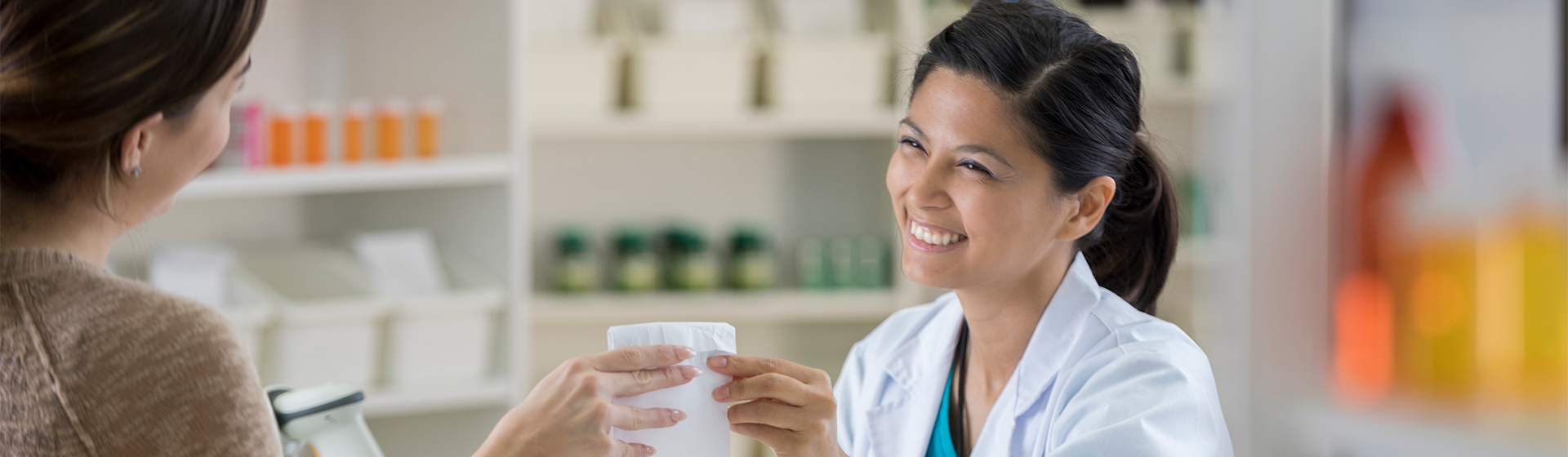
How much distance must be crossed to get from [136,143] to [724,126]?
1.62m

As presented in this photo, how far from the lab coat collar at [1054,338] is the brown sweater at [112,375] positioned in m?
0.61

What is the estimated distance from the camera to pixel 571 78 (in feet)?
7.29

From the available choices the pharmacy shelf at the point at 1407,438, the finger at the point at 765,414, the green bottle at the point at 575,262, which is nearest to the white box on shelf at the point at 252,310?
the green bottle at the point at 575,262

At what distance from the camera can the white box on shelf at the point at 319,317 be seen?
175cm

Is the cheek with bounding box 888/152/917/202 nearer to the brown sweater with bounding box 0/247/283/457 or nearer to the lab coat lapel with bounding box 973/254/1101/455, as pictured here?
the lab coat lapel with bounding box 973/254/1101/455

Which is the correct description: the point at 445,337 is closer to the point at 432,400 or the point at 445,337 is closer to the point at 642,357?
the point at 432,400

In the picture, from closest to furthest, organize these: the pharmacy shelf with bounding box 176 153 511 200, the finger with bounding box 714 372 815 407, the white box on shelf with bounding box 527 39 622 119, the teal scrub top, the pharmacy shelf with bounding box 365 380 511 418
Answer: the finger with bounding box 714 372 815 407, the teal scrub top, the pharmacy shelf with bounding box 176 153 511 200, the pharmacy shelf with bounding box 365 380 511 418, the white box on shelf with bounding box 527 39 622 119

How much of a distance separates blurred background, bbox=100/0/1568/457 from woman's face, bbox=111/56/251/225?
1.87 ft

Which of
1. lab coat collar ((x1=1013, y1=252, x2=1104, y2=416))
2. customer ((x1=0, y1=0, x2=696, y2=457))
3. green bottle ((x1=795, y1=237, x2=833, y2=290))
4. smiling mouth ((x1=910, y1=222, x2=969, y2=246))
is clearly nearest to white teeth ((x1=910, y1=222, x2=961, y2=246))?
smiling mouth ((x1=910, y1=222, x2=969, y2=246))

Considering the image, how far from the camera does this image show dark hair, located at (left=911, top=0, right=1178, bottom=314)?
2.98ft

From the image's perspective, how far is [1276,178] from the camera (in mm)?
655

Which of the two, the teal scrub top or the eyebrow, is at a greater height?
the eyebrow

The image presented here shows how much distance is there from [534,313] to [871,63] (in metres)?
0.85

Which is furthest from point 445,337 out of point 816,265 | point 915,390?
point 915,390
